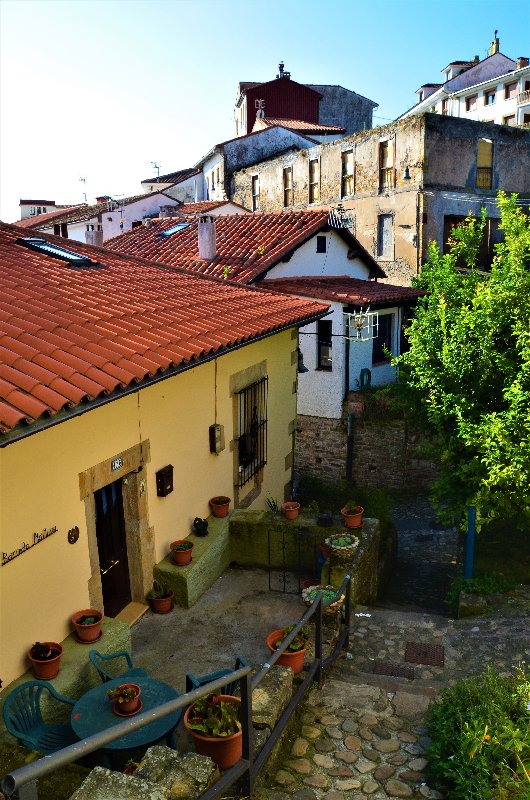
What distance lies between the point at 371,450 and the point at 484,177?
45.4 ft

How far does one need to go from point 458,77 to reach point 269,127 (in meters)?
24.4

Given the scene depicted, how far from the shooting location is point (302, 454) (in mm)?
19031

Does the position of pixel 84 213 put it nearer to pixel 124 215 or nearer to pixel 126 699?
pixel 124 215

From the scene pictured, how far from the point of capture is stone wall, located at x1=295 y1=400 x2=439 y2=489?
17.5 metres

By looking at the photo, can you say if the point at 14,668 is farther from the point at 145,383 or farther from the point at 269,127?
the point at 269,127

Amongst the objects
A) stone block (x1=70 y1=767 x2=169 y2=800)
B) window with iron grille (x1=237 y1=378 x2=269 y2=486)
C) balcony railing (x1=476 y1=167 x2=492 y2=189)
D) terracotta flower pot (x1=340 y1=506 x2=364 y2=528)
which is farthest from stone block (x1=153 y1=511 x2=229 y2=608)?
balcony railing (x1=476 y1=167 x2=492 y2=189)

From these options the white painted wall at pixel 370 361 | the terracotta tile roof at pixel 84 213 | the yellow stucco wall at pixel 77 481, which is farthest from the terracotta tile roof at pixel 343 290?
the terracotta tile roof at pixel 84 213

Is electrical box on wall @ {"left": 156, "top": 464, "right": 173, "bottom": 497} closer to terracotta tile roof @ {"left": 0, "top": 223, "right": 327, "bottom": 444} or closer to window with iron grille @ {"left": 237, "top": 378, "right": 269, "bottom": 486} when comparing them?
terracotta tile roof @ {"left": 0, "top": 223, "right": 327, "bottom": 444}

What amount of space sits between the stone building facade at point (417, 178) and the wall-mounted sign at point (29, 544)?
2089cm

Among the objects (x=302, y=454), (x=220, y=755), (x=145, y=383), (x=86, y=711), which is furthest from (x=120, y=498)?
(x=302, y=454)

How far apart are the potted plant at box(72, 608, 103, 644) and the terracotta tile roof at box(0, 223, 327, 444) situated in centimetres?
241

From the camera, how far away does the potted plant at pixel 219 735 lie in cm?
414

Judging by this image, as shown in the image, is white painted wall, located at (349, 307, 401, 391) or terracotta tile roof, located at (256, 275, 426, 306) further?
white painted wall, located at (349, 307, 401, 391)

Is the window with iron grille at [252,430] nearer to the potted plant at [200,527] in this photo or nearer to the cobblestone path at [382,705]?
the potted plant at [200,527]
